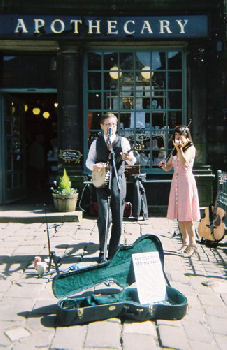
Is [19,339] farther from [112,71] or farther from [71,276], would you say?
[112,71]

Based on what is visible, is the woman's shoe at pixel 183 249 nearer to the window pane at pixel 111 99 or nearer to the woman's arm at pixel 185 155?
the woman's arm at pixel 185 155

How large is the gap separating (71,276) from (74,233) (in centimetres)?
368

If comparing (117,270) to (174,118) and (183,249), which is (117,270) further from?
(174,118)

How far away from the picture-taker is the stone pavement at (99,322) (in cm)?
379

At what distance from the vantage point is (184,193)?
21.3 feet

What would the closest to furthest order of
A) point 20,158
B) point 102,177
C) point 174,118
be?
1. point 102,177
2. point 174,118
3. point 20,158

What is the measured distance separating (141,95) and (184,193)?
417cm

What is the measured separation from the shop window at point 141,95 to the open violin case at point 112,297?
558 cm

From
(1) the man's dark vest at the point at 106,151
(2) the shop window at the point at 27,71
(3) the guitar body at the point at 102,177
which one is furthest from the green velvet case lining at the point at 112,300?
(2) the shop window at the point at 27,71

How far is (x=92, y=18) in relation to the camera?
9586mm

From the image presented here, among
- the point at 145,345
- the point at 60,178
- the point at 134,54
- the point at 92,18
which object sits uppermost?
the point at 92,18

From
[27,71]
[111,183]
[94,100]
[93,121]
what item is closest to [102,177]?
[111,183]

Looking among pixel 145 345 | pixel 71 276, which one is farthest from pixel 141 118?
pixel 145 345

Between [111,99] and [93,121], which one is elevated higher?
[111,99]
